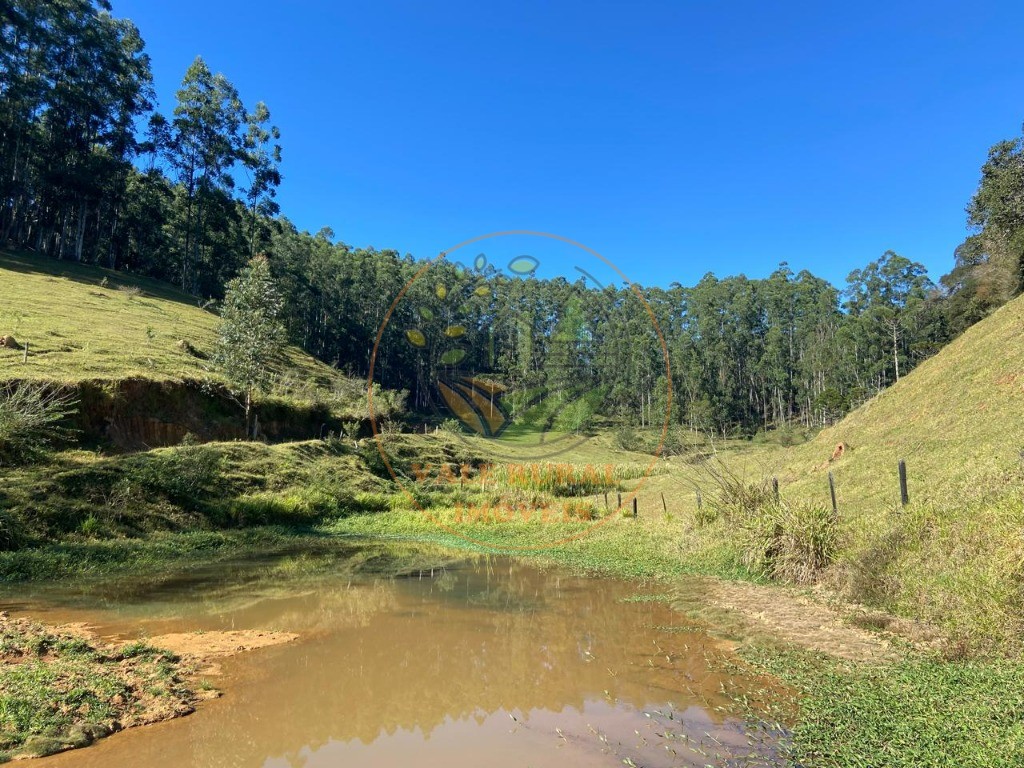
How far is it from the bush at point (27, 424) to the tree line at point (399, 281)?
11103 mm

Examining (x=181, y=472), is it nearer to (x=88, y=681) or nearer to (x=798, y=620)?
(x=88, y=681)

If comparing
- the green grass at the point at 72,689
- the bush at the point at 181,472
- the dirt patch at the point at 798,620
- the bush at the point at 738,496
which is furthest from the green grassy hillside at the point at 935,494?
the bush at the point at 181,472

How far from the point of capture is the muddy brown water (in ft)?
16.0

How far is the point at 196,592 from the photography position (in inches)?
424

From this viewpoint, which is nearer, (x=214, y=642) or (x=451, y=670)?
(x=451, y=670)

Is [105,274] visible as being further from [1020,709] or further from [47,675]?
[1020,709]

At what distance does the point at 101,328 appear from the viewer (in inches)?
1088

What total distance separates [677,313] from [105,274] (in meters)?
71.3

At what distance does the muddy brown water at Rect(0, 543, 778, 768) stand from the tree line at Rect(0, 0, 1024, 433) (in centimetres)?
436

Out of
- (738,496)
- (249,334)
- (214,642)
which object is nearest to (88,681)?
(214,642)

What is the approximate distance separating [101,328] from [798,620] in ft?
106

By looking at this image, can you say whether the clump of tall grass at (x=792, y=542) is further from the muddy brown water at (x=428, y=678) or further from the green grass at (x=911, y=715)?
the green grass at (x=911, y=715)

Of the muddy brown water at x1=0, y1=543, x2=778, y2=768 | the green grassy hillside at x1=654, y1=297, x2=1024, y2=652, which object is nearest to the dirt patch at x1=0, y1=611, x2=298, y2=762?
the muddy brown water at x1=0, y1=543, x2=778, y2=768

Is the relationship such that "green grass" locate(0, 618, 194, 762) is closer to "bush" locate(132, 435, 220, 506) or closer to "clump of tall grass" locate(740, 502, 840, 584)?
"clump of tall grass" locate(740, 502, 840, 584)
